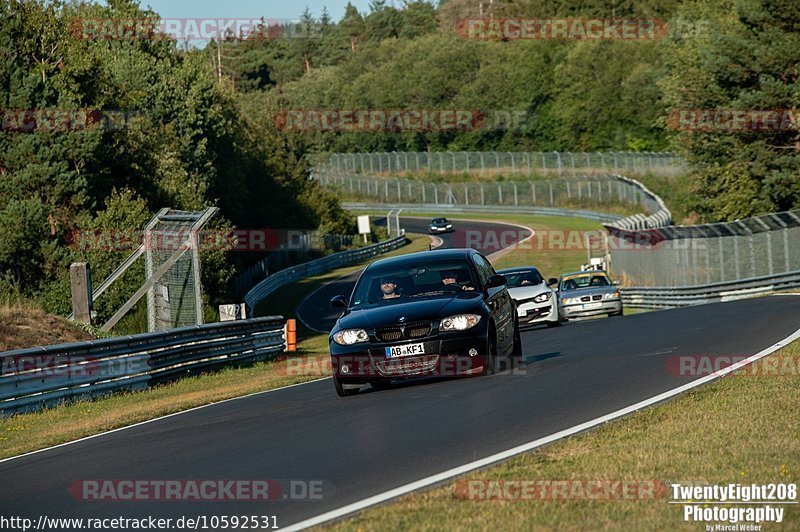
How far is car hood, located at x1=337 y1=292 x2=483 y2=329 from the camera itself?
13.5 meters

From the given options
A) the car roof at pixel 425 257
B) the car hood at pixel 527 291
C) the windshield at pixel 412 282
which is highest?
the car roof at pixel 425 257

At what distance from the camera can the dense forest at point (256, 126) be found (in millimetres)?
43625

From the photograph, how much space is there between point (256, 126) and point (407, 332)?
73.2 metres

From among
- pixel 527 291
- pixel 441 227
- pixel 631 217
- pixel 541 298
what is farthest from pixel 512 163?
pixel 541 298

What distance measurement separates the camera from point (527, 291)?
27312 mm

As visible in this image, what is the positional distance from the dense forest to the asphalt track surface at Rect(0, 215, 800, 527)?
28165 millimetres

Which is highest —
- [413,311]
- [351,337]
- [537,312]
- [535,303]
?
[413,311]

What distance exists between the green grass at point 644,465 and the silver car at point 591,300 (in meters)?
20.8

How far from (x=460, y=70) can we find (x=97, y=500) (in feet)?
410

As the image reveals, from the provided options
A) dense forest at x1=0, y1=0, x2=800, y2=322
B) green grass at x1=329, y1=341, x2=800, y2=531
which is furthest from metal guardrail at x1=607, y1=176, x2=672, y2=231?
green grass at x1=329, y1=341, x2=800, y2=531

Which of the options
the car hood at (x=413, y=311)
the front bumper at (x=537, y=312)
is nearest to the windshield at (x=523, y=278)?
the front bumper at (x=537, y=312)

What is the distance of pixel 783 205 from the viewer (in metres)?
55.7

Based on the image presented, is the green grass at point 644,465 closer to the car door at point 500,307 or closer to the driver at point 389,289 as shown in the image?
the car door at point 500,307

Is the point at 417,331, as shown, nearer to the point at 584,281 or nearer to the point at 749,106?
the point at 584,281
